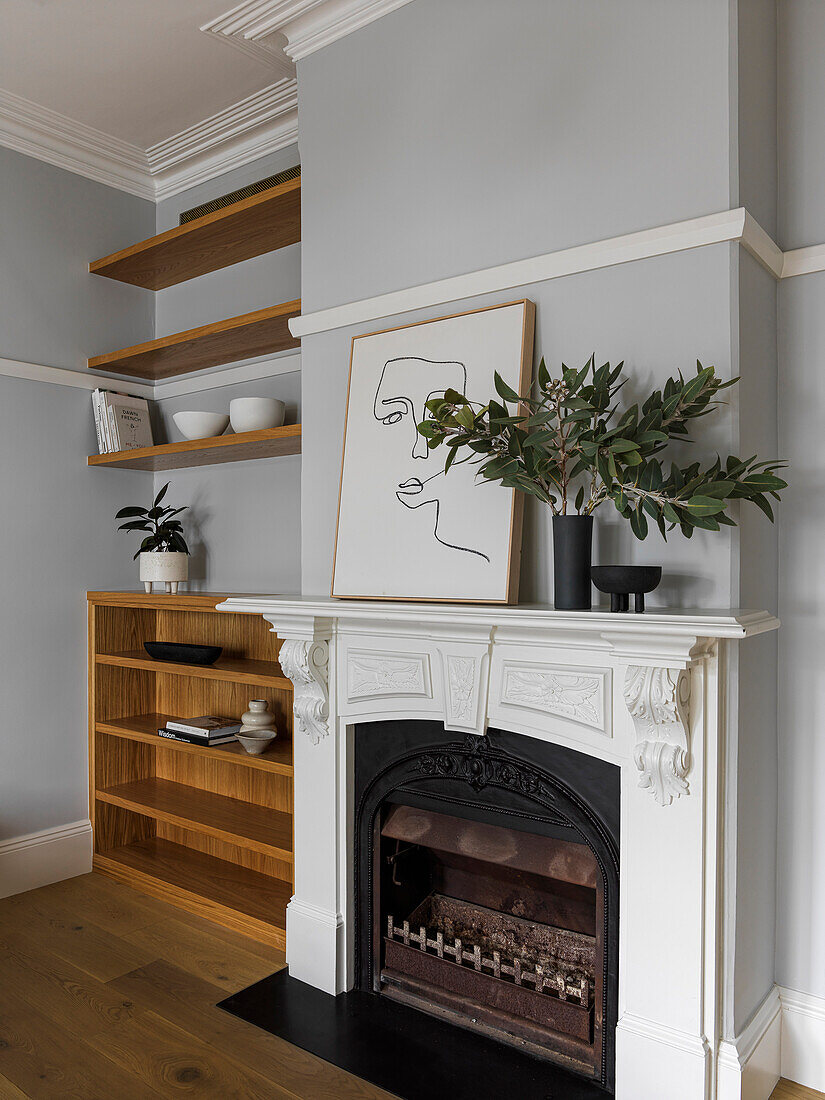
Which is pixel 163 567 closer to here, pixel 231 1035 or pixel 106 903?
pixel 106 903

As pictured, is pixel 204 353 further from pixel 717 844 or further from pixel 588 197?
pixel 717 844

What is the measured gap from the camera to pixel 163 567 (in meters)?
3.12

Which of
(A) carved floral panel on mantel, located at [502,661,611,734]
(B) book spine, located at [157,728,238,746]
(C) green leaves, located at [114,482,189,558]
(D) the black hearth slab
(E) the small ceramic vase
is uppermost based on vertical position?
(C) green leaves, located at [114,482,189,558]

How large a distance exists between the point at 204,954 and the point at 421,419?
179cm

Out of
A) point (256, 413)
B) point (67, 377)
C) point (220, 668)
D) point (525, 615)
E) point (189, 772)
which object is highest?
point (67, 377)

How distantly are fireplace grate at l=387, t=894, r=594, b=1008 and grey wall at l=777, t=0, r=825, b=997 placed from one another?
1.69ft

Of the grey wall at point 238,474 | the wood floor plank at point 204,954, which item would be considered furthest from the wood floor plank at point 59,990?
the grey wall at point 238,474

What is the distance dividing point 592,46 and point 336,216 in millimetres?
850

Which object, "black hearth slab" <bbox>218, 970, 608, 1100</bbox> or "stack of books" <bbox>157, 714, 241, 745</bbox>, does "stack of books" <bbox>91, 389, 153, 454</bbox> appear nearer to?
"stack of books" <bbox>157, 714, 241, 745</bbox>

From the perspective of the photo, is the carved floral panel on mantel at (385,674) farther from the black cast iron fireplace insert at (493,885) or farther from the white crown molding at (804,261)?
the white crown molding at (804,261)

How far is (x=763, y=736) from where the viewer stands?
1925 mm

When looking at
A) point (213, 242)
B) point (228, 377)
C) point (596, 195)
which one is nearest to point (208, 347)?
point (228, 377)

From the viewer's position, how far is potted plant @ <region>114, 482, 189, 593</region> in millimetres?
3127

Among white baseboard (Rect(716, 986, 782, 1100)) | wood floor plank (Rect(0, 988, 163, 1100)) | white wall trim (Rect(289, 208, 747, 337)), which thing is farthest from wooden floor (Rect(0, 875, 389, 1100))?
white wall trim (Rect(289, 208, 747, 337))
